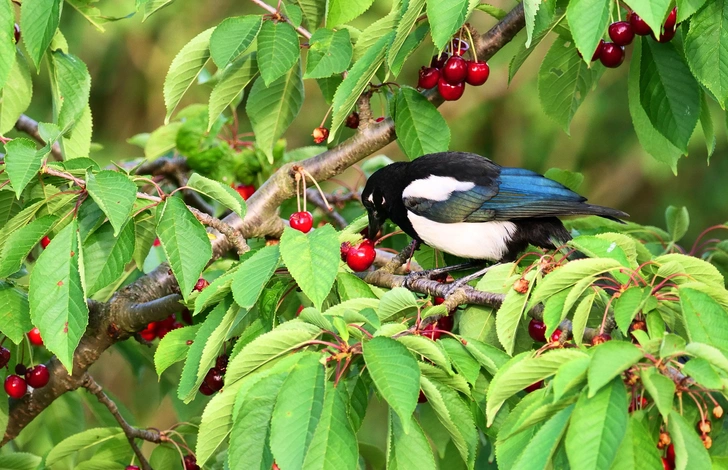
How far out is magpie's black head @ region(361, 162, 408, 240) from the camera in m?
3.35

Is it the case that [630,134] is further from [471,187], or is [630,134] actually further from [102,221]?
[102,221]

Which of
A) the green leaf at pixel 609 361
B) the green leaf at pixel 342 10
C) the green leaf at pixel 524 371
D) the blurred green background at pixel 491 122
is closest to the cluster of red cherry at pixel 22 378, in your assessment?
the green leaf at pixel 342 10

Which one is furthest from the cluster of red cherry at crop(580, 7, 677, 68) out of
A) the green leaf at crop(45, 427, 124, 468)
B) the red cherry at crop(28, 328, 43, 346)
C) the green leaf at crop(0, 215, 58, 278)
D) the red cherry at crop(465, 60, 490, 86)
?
the red cherry at crop(28, 328, 43, 346)

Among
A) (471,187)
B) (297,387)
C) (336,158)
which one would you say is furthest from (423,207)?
(297,387)

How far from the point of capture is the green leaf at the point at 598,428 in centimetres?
138

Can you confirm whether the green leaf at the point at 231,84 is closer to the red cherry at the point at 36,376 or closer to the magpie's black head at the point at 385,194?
the magpie's black head at the point at 385,194

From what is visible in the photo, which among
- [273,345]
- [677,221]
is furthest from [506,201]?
[273,345]

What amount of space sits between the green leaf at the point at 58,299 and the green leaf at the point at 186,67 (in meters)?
0.80

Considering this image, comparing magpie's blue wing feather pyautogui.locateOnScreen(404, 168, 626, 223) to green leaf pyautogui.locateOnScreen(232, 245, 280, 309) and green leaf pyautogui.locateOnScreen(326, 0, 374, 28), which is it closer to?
green leaf pyautogui.locateOnScreen(326, 0, 374, 28)

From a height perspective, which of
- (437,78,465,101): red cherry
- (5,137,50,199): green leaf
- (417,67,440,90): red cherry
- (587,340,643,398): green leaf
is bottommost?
(587,340,643,398): green leaf

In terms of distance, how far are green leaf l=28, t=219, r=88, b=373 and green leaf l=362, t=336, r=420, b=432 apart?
79cm

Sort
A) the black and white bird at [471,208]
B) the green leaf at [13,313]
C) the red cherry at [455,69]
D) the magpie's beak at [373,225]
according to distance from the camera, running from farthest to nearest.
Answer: the black and white bird at [471,208] → the magpie's beak at [373,225] → the red cherry at [455,69] → the green leaf at [13,313]

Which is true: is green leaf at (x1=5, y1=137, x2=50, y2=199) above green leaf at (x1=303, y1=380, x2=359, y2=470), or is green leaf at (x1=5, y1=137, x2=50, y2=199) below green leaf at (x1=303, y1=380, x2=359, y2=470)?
above

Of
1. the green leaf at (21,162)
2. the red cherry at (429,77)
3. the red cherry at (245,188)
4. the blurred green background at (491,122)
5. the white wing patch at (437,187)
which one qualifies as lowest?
the blurred green background at (491,122)
